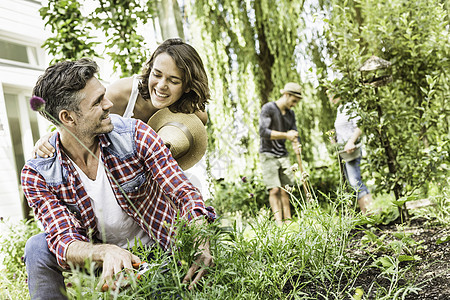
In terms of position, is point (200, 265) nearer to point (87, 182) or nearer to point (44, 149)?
point (87, 182)

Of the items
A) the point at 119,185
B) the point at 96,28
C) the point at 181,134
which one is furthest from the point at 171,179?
the point at 96,28

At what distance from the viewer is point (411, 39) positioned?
362cm

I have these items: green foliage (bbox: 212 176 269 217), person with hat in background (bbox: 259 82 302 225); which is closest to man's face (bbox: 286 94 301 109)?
person with hat in background (bbox: 259 82 302 225)

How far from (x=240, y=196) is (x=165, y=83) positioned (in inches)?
165

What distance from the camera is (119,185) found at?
1.70m

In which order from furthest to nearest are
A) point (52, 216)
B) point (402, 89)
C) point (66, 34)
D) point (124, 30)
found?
point (124, 30), point (402, 89), point (66, 34), point (52, 216)

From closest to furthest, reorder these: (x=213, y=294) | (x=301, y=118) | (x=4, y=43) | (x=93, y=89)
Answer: (x=213, y=294) → (x=93, y=89) → (x=4, y=43) → (x=301, y=118)

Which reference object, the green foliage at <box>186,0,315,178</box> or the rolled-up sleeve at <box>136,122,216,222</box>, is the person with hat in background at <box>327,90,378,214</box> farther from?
the rolled-up sleeve at <box>136,122,216,222</box>

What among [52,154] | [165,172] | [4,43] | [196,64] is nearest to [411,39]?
[196,64]

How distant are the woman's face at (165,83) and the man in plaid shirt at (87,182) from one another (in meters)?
0.45

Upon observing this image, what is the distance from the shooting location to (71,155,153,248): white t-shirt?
183 centimetres

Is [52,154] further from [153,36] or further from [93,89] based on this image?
[153,36]

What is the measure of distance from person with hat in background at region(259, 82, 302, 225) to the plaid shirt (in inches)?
125

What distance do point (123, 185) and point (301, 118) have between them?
17.5ft
